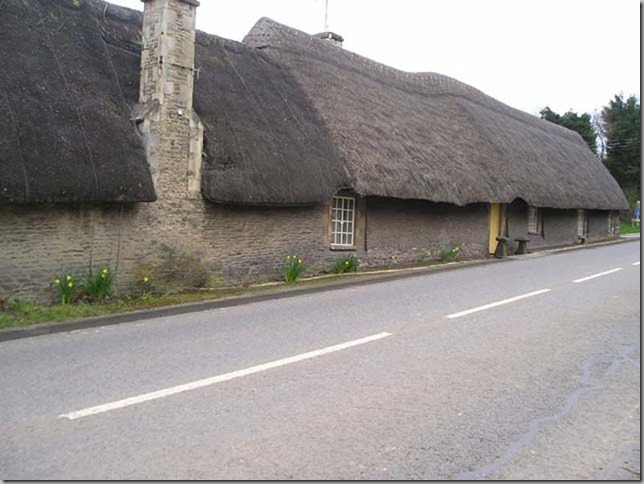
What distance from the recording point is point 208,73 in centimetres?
1336

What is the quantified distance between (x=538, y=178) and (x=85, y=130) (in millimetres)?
20182

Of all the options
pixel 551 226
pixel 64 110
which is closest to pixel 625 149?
pixel 551 226

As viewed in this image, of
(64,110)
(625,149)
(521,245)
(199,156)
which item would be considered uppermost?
(625,149)

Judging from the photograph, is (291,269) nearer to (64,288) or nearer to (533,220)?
(64,288)

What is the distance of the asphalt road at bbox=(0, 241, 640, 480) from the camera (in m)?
4.05

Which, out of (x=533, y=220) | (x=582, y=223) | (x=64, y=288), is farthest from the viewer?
(x=582, y=223)

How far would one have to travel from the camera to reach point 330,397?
5375 mm

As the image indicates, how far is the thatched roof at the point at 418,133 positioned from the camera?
16734 mm

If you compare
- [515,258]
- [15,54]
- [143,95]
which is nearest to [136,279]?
[143,95]

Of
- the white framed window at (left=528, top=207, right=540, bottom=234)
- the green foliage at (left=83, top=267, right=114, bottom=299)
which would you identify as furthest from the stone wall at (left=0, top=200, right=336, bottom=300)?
the white framed window at (left=528, top=207, right=540, bottom=234)

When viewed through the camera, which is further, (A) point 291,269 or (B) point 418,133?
(B) point 418,133

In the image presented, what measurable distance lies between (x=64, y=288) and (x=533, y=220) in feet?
72.4

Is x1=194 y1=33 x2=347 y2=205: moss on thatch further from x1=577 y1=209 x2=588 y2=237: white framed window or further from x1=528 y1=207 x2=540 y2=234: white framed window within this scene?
→ x1=577 y1=209 x2=588 y2=237: white framed window

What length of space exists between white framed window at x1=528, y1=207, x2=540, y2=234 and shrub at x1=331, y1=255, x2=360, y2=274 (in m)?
13.4
